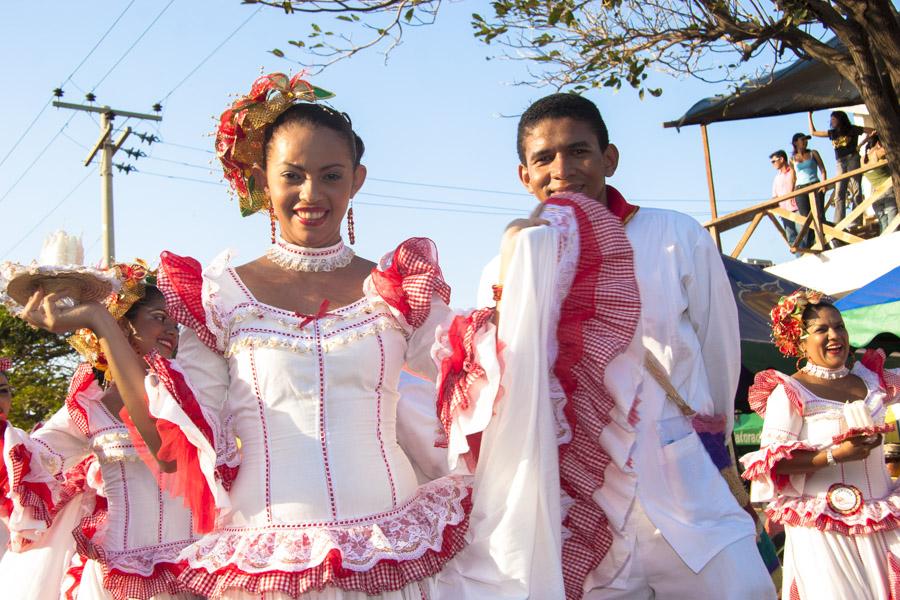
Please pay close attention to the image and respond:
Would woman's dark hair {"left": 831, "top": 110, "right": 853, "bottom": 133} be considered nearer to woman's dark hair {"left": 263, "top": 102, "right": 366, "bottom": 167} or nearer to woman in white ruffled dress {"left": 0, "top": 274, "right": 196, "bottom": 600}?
woman in white ruffled dress {"left": 0, "top": 274, "right": 196, "bottom": 600}

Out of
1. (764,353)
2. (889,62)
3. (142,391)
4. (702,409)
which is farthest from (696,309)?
(764,353)

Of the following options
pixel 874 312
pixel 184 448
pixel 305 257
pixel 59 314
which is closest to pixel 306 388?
pixel 184 448

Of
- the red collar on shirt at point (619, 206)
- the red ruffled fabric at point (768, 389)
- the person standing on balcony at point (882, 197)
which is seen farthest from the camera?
the person standing on balcony at point (882, 197)

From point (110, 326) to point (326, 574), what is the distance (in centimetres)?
87

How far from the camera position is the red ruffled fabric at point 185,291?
9.61ft

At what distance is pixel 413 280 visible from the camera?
3.01 meters

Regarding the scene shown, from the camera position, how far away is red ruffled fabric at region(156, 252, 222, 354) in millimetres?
2930

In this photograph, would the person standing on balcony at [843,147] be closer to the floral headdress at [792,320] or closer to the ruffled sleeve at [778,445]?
the floral headdress at [792,320]

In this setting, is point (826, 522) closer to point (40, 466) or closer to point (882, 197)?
point (40, 466)

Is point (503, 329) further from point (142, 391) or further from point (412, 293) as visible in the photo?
point (142, 391)

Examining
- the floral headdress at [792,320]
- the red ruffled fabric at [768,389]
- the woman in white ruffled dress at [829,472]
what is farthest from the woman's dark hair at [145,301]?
the floral headdress at [792,320]

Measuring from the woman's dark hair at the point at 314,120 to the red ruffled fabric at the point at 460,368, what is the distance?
651mm

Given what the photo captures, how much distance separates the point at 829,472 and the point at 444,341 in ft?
13.0

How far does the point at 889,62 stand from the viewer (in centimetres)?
709
